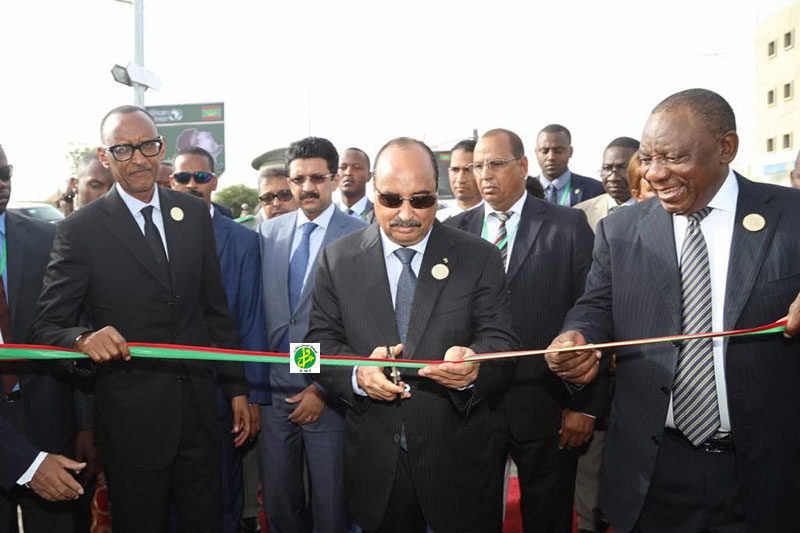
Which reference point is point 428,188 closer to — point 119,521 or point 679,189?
point 679,189

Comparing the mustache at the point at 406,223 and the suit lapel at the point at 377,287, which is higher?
the mustache at the point at 406,223

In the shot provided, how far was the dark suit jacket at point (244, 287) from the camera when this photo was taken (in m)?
4.27

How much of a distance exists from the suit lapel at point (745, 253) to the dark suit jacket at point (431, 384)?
938 millimetres

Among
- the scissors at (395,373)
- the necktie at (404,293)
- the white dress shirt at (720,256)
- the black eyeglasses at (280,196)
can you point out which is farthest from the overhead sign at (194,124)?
the white dress shirt at (720,256)

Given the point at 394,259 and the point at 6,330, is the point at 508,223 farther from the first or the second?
the point at 6,330

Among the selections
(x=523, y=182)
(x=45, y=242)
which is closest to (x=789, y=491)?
(x=523, y=182)

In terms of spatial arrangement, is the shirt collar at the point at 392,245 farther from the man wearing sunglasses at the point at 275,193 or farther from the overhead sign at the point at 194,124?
the overhead sign at the point at 194,124

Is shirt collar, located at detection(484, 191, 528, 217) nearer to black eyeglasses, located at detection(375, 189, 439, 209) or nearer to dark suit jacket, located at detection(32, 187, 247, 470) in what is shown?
black eyeglasses, located at detection(375, 189, 439, 209)

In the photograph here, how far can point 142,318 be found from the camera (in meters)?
3.28

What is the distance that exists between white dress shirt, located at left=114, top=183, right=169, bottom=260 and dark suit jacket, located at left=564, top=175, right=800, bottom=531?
2.28 meters

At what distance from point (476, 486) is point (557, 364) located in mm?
692

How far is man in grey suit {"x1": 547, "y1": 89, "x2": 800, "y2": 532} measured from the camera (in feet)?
8.39

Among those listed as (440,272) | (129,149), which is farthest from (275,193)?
(440,272)

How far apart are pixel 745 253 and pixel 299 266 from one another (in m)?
2.76
